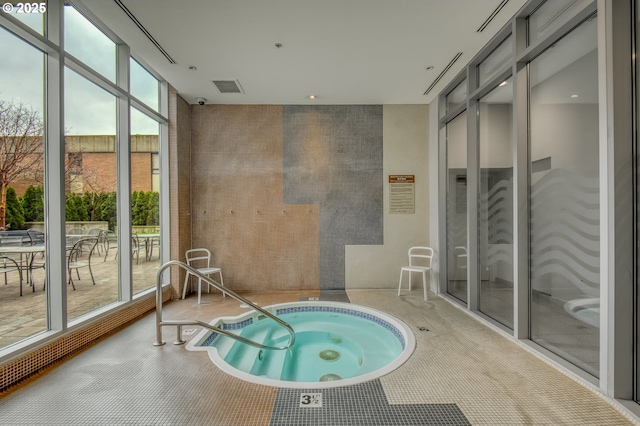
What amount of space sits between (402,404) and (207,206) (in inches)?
173

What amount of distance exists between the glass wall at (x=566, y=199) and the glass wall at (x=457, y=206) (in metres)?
1.37

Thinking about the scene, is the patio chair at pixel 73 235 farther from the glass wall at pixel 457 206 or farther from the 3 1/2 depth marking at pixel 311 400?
the glass wall at pixel 457 206

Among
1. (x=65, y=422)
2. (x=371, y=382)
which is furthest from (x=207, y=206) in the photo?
(x=371, y=382)

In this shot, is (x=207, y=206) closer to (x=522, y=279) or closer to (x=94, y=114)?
(x=94, y=114)

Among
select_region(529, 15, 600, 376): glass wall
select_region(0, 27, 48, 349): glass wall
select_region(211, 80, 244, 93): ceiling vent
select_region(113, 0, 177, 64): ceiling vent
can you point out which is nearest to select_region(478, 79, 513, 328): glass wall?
select_region(529, 15, 600, 376): glass wall

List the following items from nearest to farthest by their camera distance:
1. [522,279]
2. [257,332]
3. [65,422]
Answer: [65,422]
[522,279]
[257,332]

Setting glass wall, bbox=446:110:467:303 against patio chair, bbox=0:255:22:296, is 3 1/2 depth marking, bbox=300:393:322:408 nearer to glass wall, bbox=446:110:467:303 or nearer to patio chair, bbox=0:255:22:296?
patio chair, bbox=0:255:22:296

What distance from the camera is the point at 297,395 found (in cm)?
220

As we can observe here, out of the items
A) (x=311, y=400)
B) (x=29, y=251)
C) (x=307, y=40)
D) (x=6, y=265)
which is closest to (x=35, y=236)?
(x=29, y=251)

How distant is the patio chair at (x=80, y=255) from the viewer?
304 centimetres

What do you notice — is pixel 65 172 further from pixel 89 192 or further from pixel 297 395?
pixel 297 395

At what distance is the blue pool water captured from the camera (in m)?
3.16

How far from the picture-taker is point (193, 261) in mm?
5246

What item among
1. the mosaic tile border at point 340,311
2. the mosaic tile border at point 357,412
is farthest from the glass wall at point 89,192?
the mosaic tile border at point 357,412
